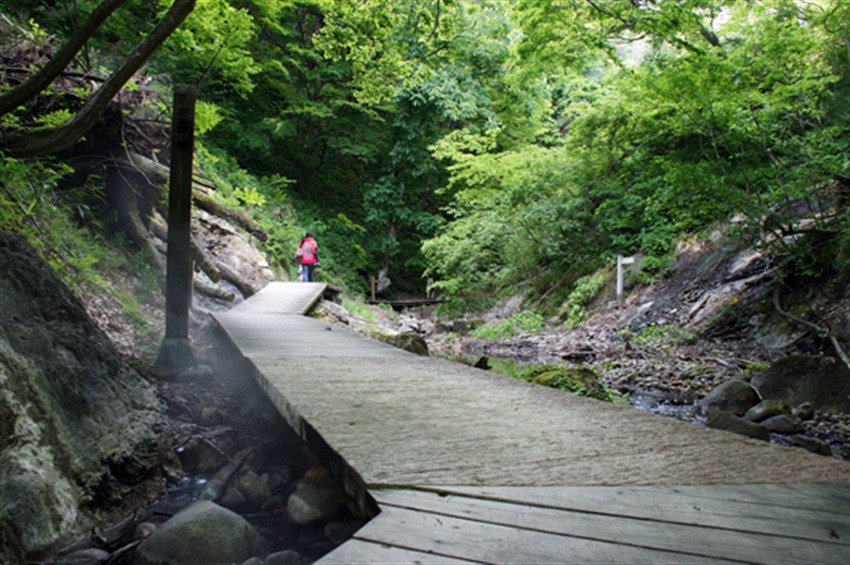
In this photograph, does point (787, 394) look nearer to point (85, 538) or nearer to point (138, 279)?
point (85, 538)

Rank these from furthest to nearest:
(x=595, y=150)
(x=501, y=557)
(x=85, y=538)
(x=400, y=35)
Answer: (x=595, y=150), (x=400, y=35), (x=85, y=538), (x=501, y=557)

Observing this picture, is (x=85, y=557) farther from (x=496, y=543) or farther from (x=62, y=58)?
(x=62, y=58)

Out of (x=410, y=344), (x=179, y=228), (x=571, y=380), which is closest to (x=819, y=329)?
(x=571, y=380)

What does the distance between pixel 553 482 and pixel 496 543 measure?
534 mm

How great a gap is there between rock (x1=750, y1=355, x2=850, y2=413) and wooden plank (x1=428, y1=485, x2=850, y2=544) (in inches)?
199

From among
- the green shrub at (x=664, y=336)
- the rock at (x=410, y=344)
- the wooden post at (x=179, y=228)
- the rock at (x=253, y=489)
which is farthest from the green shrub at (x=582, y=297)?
the rock at (x=253, y=489)

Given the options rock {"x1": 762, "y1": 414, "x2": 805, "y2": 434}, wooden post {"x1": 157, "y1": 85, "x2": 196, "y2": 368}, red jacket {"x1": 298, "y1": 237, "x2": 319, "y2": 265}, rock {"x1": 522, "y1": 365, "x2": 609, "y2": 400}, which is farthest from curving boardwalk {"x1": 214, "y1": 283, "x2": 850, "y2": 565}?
red jacket {"x1": 298, "y1": 237, "x2": 319, "y2": 265}

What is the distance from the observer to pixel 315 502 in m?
2.62

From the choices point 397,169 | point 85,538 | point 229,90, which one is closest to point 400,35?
point 85,538

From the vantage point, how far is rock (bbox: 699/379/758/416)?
19.0ft

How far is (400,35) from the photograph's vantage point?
7.82 metres

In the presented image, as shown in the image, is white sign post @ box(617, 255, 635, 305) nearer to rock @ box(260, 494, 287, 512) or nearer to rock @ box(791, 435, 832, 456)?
rock @ box(791, 435, 832, 456)

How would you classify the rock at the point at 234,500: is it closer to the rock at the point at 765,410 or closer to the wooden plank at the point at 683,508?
the wooden plank at the point at 683,508

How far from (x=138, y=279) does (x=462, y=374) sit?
15.4 ft
